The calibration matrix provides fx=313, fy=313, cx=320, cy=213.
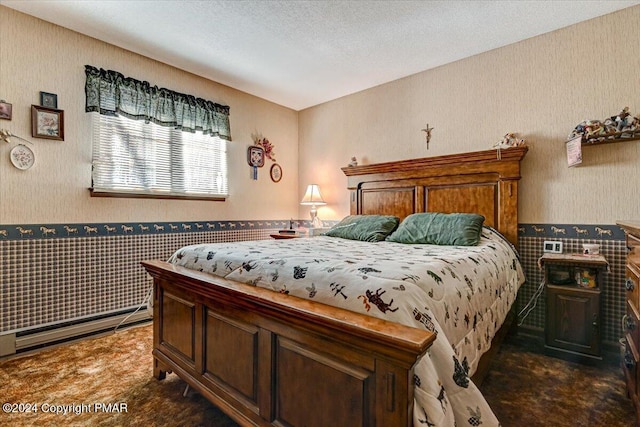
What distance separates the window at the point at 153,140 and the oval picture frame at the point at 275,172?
71 cm

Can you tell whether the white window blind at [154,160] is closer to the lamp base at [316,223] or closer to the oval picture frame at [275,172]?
the oval picture frame at [275,172]

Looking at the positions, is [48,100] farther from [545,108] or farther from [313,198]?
[545,108]

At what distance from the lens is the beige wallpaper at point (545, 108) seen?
7.54 feet

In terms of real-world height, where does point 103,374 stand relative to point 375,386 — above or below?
below

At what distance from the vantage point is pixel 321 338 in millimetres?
1074

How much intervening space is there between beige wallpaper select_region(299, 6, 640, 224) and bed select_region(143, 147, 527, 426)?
3.01ft

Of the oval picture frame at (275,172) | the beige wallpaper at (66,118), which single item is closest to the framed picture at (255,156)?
the oval picture frame at (275,172)

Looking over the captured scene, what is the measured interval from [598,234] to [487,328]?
1518 mm

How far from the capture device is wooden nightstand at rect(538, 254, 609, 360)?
2.12m

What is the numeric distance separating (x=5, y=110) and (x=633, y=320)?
414 cm

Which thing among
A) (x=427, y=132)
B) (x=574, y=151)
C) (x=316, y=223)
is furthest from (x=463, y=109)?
(x=316, y=223)

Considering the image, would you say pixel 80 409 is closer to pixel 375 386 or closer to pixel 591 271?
pixel 375 386

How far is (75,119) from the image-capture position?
8.52ft

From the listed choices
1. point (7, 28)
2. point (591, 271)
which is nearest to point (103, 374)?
point (7, 28)
